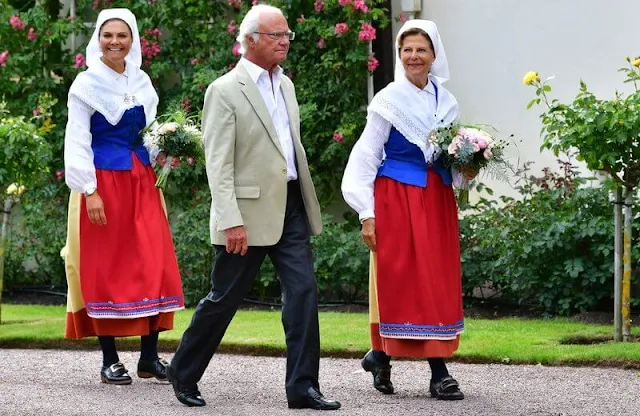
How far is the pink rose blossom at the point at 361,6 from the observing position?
11.9m

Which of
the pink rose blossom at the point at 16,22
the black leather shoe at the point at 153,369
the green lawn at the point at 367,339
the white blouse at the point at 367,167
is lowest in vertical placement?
the black leather shoe at the point at 153,369

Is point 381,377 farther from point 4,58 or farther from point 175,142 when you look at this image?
point 4,58

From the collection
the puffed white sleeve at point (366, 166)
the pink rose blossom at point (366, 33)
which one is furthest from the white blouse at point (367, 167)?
the pink rose blossom at point (366, 33)

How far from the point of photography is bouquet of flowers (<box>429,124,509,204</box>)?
6.79 metres

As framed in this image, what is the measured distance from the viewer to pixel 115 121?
765 centimetres

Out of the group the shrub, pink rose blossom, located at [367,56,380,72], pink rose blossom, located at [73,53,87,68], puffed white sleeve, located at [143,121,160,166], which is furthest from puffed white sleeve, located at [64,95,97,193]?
pink rose blossom, located at [73,53,87,68]

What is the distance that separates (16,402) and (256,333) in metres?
2.85

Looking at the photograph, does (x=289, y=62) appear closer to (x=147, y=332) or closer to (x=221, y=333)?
(x=147, y=332)

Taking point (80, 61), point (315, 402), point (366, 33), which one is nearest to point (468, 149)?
point (315, 402)

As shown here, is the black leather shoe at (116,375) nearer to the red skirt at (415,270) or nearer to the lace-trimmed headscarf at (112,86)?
the lace-trimmed headscarf at (112,86)

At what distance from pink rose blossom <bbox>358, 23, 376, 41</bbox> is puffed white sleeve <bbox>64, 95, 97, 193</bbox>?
464cm

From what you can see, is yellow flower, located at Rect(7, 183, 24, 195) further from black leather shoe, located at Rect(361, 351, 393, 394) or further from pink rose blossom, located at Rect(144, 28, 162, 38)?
black leather shoe, located at Rect(361, 351, 393, 394)

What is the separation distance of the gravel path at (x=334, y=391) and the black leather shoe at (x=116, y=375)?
0.05m

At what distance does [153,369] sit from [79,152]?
127 cm
